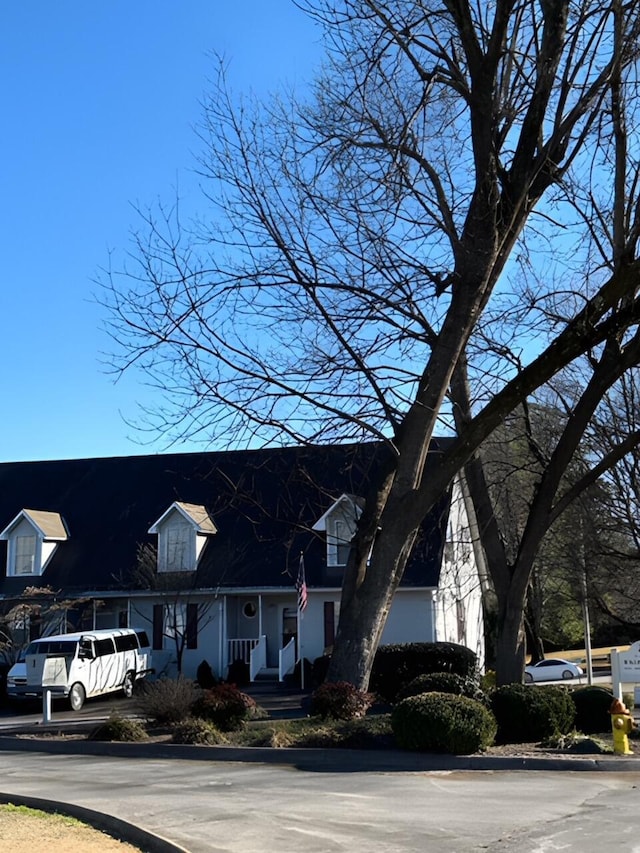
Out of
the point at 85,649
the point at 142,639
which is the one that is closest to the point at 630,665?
the point at 85,649

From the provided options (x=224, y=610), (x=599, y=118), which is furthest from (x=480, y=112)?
(x=224, y=610)

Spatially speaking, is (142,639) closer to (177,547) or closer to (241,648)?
(241,648)

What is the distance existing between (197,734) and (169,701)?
2.01 metres

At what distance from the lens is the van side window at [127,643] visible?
1186 inches

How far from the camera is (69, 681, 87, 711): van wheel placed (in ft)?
88.6

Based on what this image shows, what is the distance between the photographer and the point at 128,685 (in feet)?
99.1

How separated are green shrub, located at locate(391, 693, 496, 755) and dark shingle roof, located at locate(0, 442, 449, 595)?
1604 centimetres

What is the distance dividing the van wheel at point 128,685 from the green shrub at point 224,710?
12.4 m

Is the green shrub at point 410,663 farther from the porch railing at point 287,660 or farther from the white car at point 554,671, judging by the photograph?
the white car at point 554,671

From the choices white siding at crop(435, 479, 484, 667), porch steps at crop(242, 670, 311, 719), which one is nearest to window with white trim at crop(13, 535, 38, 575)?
porch steps at crop(242, 670, 311, 719)

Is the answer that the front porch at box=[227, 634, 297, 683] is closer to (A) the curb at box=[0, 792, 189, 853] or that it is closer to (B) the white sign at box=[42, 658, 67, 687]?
(B) the white sign at box=[42, 658, 67, 687]

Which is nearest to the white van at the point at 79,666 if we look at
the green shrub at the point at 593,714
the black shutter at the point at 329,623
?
the black shutter at the point at 329,623

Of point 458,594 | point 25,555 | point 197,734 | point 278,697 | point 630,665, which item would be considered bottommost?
point 278,697

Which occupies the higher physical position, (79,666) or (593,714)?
(79,666)
